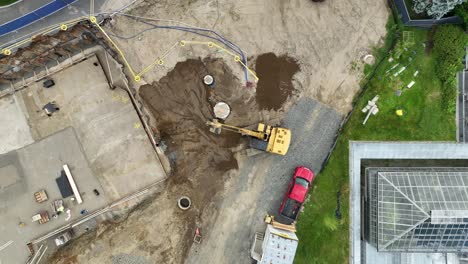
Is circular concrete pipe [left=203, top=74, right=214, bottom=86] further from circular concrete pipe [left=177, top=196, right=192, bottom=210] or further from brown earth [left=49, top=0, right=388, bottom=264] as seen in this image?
circular concrete pipe [left=177, top=196, right=192, bottom=210]

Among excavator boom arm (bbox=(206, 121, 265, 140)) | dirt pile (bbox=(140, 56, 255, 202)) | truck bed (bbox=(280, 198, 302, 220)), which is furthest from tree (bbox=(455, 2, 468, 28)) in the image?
truck bed (bbox=(280, 198, 302, 220))

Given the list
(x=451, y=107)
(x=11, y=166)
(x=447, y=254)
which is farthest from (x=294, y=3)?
(x=11, y=166)

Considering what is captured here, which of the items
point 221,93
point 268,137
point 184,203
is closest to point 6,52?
point 221,93

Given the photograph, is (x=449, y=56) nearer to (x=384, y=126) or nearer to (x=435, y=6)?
(x=435, y=6)

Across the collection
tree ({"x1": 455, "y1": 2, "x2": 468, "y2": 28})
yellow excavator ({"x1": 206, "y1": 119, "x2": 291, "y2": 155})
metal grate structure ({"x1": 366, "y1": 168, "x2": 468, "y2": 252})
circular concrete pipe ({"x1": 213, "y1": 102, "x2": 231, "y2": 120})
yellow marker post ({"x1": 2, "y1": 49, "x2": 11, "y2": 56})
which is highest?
yellow marker post ({"x1": 2, "y1": 49, "x2": 11, "y2": 56})

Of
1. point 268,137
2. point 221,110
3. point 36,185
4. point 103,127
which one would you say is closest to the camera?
point 268,137

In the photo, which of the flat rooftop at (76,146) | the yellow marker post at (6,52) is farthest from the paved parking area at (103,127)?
the yellow marker post at (6,52)
